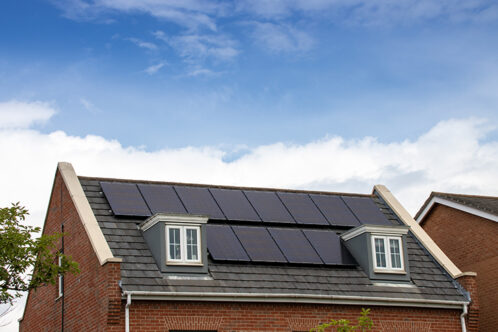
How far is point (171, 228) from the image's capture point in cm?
2355

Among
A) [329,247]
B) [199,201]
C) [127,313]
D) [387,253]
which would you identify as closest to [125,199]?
[199,201]

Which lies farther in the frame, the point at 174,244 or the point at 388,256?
the point at 388,256

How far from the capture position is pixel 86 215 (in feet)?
79.1

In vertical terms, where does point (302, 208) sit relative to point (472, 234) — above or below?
above

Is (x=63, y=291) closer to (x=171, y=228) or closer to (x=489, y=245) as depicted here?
(x=171, y=228)

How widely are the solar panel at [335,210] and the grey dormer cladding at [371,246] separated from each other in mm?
1300

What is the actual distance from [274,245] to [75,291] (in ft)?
19.8

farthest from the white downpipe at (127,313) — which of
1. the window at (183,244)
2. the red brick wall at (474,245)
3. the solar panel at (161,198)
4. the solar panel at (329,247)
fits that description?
the red brick wall at (474,245)

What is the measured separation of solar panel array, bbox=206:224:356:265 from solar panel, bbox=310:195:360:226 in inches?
38.2

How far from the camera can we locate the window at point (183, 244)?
23.4 metres

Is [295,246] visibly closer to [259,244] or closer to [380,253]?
[259,244]

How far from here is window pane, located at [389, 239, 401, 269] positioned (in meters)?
26.0

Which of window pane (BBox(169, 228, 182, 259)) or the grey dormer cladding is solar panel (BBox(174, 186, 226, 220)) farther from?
the grey dormer cladding

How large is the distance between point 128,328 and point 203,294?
2.19 meters
